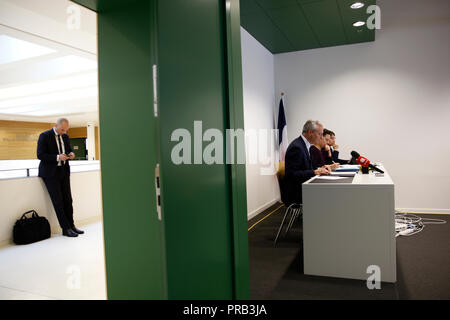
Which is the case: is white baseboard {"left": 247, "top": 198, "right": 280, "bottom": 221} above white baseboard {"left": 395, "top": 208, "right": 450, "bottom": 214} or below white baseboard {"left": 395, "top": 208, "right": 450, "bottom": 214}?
above

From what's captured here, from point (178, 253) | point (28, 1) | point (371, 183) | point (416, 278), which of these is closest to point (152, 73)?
point (178, 253)

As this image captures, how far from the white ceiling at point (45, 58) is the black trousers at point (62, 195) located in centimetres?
161

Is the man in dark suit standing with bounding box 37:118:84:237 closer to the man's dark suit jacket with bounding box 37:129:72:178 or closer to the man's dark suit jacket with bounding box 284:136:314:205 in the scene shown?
the man's dark suit jacket with bounding box 37:129:72:178

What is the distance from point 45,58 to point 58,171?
1.75 m

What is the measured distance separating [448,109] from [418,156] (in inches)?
33.8

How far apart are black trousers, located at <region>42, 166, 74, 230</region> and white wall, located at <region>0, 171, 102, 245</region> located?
0.19 m

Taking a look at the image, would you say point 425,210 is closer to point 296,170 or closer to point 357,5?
point 296,170

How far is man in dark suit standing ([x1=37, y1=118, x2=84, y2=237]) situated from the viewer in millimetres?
4367

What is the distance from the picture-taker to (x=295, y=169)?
12.2 ft

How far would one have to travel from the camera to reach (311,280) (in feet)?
9.36

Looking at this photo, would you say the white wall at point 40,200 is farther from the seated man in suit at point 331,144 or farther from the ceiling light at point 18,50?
the seated man in suit at point 331,144

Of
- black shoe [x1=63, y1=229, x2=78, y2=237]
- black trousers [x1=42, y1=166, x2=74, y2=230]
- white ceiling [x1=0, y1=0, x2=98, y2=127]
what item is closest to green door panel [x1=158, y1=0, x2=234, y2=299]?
white ceiling [x1=0, y1=0, x2=98, y2=127]

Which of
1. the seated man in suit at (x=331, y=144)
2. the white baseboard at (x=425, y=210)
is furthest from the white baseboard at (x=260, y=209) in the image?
the white baseboard at (x=425, y=210)
